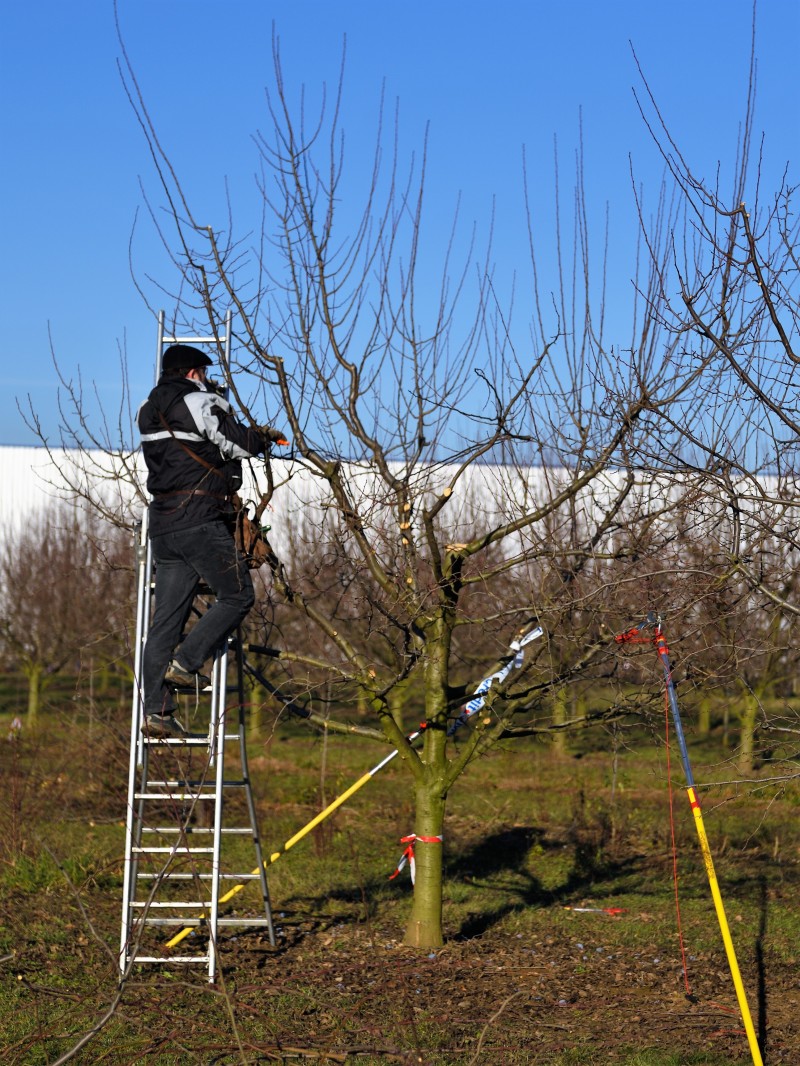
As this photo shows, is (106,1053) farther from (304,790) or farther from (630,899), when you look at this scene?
(304,790)

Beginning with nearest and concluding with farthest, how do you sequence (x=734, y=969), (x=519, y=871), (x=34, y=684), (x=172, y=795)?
(x=734, y=969), (x=172, y=795), (x=519, y=871), (x=34, y=684)

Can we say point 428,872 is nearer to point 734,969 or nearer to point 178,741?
point 178,741

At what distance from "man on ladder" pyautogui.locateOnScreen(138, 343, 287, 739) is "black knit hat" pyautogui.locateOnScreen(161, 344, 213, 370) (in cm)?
12

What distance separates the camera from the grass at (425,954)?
6.03 meters

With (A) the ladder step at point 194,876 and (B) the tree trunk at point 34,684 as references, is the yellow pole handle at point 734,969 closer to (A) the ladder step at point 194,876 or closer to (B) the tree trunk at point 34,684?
(A) the ladder step at point 194,876

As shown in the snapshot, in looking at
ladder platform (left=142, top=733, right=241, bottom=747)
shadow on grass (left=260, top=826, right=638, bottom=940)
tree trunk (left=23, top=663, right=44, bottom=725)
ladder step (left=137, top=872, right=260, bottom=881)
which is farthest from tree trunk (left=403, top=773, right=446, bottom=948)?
tree trunk (left=23, top=663, right=44, bottom=725)

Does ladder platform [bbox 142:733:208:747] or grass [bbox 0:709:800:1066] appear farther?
ladder platform [bbox 142:733:208:747]

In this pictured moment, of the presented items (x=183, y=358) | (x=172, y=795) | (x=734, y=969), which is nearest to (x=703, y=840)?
(x=734, y=969)

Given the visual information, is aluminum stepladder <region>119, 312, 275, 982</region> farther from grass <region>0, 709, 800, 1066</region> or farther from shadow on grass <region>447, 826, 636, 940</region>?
shadow on grass <region>447, 826, 636, 940</region>

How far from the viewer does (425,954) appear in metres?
7.86

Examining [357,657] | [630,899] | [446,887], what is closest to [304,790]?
[446,887]

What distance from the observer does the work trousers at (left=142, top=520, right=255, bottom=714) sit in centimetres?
707

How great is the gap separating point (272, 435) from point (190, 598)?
1.11 m

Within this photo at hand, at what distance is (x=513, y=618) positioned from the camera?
876 cm
